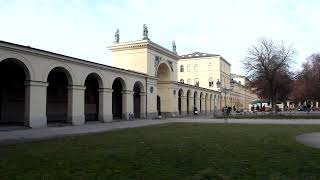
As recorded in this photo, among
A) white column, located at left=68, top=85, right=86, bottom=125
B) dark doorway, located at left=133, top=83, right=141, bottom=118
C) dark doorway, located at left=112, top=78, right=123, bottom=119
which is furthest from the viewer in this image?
dark doorway, located at left=133, top=83, right=141, bottom=118

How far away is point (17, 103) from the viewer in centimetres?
3347

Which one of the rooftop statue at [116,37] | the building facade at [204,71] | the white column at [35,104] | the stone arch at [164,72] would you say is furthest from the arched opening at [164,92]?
the building facade at [204,71]

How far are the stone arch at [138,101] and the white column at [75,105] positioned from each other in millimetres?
14749

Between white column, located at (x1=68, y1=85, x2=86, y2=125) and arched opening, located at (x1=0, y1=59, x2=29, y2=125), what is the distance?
13.0 feet

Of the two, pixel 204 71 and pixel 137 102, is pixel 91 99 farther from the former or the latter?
pixel 204 71

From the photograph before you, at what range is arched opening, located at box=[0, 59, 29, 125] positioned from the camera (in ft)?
106

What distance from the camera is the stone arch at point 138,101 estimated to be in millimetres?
47344

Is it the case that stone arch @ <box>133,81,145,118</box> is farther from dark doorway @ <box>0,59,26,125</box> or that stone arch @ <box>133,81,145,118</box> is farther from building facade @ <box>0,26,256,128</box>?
dark doorway @ <box>0,59,26,125</box>

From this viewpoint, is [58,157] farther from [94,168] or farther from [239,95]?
[239,95]

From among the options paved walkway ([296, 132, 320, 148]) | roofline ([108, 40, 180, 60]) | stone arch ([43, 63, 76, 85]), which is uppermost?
roofline ([108, 40, 180, 60])

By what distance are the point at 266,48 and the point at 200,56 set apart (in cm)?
4636

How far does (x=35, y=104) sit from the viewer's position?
2709 centimetres

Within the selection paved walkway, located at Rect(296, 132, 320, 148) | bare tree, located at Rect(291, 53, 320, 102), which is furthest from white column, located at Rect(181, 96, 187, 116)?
paved walkway, located at Rect(296, 132, 320, 148)

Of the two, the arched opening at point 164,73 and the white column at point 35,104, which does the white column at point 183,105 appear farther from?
the white column at point 35,104
